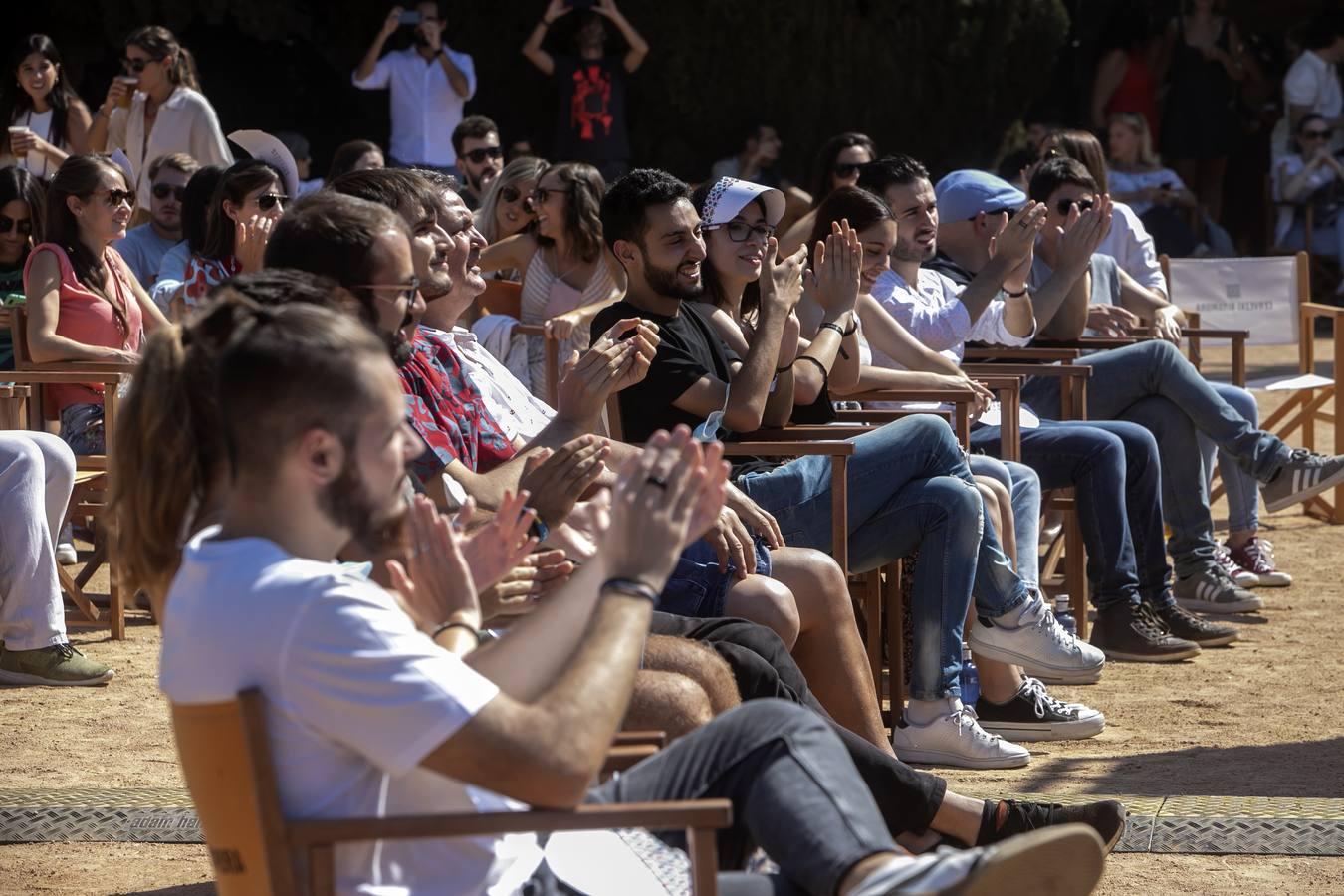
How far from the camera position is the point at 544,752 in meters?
2.11

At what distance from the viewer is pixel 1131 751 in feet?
15.5

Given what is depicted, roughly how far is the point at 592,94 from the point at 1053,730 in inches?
339

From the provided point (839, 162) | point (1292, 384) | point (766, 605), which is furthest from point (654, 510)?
point (1292, 384)

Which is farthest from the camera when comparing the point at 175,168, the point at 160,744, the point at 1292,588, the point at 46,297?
the point at 175,168

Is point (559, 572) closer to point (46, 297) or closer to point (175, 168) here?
point (46, 297)

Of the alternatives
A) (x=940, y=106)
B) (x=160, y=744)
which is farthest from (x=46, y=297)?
(x=940, y=106)

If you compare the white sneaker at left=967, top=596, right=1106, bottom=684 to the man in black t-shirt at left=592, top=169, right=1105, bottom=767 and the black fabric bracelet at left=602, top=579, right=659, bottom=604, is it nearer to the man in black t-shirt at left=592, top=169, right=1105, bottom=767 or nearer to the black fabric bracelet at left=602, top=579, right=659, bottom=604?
the man in black t-shirt at left=592, top=169, right=1105, bottom=767

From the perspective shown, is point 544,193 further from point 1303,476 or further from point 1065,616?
point 1303,476

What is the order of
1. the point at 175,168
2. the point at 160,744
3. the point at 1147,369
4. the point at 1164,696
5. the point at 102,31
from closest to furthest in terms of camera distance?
the point at 160,744
the point at 1164,696
the point at 1147,369
the point at 175,168
the point at 102,31

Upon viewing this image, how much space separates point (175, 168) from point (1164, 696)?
445 cm

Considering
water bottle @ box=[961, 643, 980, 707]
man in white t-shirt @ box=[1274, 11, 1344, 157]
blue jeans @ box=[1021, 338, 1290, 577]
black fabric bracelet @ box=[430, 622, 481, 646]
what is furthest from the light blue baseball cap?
man in white t-shirt @ box=[1274, 11, 1344, 157]

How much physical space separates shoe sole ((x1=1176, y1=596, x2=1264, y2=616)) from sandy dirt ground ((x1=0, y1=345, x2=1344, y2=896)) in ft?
0.43

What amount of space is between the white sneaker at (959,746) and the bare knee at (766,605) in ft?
2.70

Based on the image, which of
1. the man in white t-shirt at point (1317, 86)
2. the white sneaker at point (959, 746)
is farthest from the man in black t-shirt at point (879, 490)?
the man in white t-shirt at point (1317, 86)
